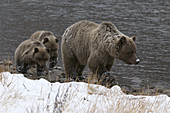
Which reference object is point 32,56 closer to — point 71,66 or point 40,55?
point 40,55

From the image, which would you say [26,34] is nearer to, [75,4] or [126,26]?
[126,26]

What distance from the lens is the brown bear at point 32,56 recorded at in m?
10.1

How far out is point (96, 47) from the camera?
26.8ft

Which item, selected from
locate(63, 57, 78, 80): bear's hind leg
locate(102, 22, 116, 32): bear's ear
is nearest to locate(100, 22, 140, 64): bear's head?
locate(102, 22, 116, 32): bear's ear

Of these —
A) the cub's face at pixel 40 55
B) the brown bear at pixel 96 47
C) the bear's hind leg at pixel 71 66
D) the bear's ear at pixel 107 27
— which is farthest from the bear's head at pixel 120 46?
the cub's face at pixel 40 55

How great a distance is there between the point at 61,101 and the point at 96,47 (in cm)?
395

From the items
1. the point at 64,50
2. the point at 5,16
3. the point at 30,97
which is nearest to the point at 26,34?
the point at 5,16

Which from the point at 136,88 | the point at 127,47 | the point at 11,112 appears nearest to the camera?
the point at 11,112

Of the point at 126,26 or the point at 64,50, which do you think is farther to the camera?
the point at 126,26

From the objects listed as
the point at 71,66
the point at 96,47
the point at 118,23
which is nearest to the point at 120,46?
the point at 96,47

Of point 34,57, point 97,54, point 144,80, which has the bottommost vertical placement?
point 144,80

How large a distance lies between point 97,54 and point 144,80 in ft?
11.8

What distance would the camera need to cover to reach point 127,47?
25.7 ft

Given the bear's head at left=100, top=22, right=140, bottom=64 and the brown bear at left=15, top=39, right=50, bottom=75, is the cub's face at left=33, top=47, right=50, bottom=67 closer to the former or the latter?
the brown bear at left=15, top=39, right=50, bottom=75
